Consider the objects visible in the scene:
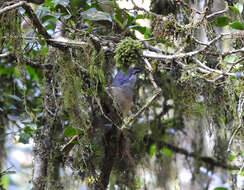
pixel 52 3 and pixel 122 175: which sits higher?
pixel 52 3

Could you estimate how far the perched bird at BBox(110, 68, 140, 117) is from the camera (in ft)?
8.16

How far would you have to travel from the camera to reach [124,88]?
2561mm

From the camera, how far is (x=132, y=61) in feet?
5.63

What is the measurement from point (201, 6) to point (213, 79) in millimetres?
827

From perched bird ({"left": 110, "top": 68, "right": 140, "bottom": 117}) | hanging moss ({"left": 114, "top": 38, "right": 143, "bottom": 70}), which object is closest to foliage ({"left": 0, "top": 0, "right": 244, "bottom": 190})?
hanging moss ({"left": 114, "top": 38, "right": 143, "bottom": 70})

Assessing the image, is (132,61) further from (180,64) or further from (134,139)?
(134,139)

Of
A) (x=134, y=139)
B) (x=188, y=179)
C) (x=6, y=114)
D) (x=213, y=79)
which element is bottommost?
(x=188, y=179)

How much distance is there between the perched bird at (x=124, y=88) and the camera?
2.49 m

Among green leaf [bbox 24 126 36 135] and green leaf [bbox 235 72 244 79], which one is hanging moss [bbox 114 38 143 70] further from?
green leaf [bbox 24 126 36 135]

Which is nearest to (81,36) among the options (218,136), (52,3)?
(52,3)

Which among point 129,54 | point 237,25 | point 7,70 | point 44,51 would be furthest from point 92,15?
point 7,70

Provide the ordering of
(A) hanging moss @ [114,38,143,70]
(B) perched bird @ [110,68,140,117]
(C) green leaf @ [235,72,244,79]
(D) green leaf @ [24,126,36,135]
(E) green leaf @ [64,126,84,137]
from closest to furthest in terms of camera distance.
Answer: (A) hanging moss @ [114,38,143,70], (C) green leaf @ [235,72,244,79], (E) green leaf @ [64,126,84,137], (D) green leaf @ [24,126,36,135], (B) perched bird @ [110,68,140,117]

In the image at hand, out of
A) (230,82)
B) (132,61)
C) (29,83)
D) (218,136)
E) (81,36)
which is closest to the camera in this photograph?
(132,61)

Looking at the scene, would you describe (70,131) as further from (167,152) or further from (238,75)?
(167,152)
